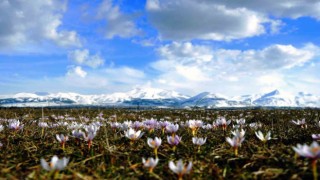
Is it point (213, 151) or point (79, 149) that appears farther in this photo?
point (79, 149)

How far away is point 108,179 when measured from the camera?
3480 millimetres

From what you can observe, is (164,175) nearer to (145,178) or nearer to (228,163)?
(145,178)

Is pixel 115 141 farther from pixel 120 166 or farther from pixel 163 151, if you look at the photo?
pixel 120 166

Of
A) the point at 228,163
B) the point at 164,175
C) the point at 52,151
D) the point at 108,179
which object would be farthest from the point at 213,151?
the point at 52,151

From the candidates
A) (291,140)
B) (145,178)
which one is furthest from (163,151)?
(291,140)

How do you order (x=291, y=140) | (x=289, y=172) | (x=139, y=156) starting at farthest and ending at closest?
(x=291, y=140), (x=139, y=156), (x=289, y=172)

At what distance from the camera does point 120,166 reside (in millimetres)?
3988

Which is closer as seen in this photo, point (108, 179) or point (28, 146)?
point (108, 179)

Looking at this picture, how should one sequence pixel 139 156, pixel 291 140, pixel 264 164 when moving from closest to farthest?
pixel 264 164, pixel 139 156, pixel 291 140

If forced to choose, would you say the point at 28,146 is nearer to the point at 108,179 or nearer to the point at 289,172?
the point at 108,179

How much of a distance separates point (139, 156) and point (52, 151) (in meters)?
1.32

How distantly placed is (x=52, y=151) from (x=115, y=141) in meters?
1.21

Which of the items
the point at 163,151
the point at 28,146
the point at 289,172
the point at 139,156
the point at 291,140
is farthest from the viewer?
the point at 291,140

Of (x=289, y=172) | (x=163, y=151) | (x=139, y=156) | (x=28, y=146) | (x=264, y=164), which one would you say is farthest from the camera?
(x=28, y=146)
